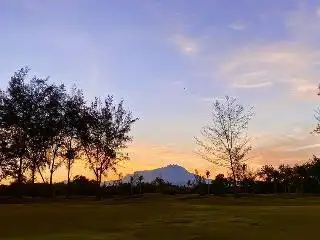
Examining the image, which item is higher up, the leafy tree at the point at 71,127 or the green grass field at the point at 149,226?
the leafy tree at the point at 71,127

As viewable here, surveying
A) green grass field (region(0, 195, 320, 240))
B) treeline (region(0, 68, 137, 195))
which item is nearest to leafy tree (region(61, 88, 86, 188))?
treeline (region(0, 68, 137, 195))

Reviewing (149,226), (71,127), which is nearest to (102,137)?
(71,127)

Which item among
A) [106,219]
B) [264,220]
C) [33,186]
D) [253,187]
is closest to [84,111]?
[33,186]

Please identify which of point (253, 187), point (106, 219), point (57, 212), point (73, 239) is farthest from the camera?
point (253, 187)

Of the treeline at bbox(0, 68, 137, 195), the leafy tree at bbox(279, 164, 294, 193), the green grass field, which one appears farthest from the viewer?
the leafy tree at bbox(279, 164, 294, 193)

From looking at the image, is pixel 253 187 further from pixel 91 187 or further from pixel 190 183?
pixel 91 187

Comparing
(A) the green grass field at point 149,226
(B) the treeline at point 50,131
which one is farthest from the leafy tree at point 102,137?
(A) the green grass field at point 149,226

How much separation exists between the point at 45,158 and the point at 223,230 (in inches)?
1045

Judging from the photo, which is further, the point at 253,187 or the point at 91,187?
the point at 253,187

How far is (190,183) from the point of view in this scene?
5016cm

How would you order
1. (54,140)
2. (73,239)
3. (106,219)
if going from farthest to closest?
(54,140) → (106,219) → (73,239)

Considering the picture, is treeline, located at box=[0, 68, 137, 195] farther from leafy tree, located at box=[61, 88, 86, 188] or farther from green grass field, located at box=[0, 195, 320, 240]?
green grass field, located at box=[0, 195, 320, 240]

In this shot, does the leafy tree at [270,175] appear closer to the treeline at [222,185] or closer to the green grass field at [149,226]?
the treeline at [222,185]

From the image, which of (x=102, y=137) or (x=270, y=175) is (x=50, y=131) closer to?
(x=102, y=137)
